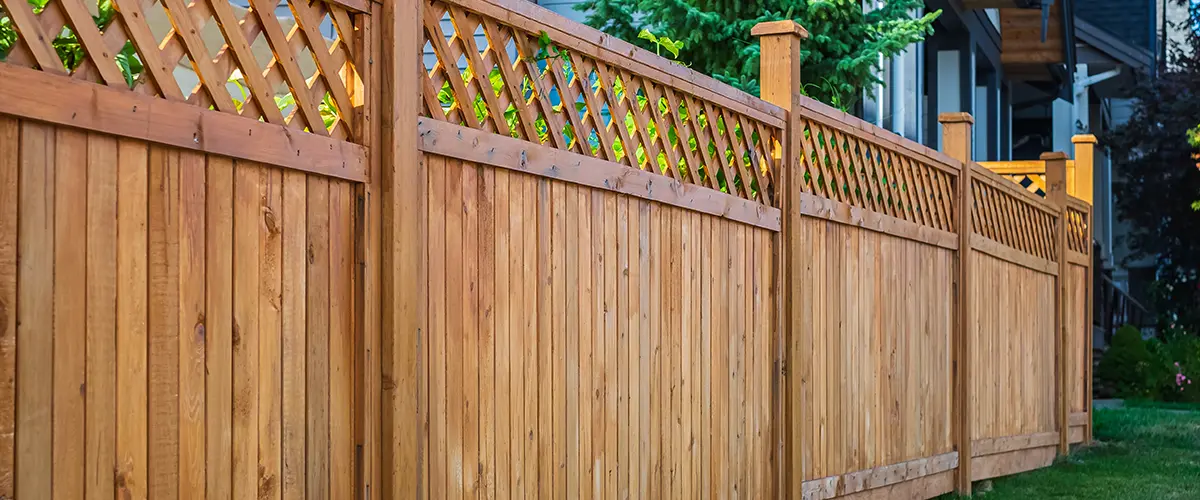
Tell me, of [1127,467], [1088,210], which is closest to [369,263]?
[1127,467]

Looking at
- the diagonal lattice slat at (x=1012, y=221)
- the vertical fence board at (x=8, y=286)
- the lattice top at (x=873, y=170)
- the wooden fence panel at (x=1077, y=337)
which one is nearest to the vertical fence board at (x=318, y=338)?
the vertical fence board at (x=8, y=286)

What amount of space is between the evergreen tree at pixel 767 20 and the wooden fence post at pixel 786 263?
8.23 ft

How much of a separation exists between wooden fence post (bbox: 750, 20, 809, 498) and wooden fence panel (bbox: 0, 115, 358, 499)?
2.60 metres

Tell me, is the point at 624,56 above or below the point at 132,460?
above

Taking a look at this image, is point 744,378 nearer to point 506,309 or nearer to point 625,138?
point 625,138

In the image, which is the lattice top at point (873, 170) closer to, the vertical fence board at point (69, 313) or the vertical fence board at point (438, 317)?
the vertical fence board at point (438, 317)

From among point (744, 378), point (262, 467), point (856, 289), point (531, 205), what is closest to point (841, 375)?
point (856, 289)

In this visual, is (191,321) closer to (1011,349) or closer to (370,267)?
(370,267)

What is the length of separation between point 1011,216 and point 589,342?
517cm

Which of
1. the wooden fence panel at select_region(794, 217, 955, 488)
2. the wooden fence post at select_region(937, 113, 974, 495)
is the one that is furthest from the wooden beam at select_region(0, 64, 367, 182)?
the wooden fence post at select_region(937, 113, 974, 495)

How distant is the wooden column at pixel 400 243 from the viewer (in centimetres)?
312

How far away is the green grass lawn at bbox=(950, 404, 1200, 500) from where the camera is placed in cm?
757

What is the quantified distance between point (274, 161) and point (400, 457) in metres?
0.78

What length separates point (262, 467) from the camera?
2840 millimetres
